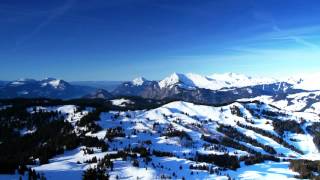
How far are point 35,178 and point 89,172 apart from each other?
62302 mm

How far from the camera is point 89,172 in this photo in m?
127

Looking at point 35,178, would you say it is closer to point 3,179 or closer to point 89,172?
point 3,179

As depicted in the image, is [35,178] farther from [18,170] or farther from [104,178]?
[104,178]

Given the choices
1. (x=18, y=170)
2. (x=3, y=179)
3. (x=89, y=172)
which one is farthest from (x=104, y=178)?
(x=18, y=170)

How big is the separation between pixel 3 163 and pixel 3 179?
79.4 feet

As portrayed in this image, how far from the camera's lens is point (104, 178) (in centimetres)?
12488

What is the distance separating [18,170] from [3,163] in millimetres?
9233

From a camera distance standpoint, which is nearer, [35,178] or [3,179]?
[3,179]

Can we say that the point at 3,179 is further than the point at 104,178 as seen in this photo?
Yes

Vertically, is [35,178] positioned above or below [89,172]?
below

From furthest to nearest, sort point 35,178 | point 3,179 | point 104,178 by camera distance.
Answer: point 35,178
point 3,179
point 104,178

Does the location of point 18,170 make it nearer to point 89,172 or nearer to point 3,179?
point 3,179

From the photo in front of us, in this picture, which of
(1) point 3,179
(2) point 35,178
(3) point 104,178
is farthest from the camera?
(2) point 35,178

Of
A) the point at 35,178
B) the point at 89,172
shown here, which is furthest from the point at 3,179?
the point at 89,172
